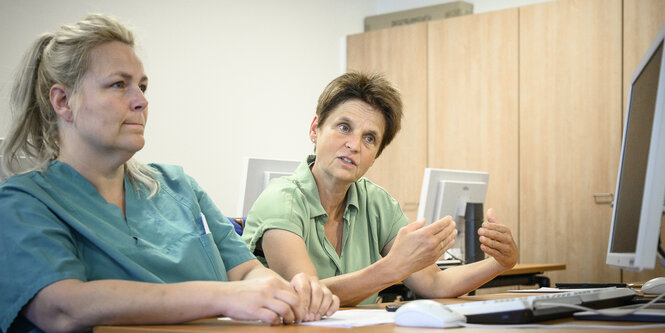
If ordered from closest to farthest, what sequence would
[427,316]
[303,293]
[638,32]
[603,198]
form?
[427,316]
[303,293]
[638,32]
[603,198]

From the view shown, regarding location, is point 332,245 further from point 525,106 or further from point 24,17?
point 525,106

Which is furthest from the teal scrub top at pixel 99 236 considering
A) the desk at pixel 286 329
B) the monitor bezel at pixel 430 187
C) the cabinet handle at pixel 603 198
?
the cabinet handle at pixel 603 198

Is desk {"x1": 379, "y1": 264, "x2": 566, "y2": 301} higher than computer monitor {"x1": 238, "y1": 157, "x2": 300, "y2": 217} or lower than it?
lower

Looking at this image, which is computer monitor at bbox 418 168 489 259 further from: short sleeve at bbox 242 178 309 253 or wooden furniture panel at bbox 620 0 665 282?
wooden furniture panel at bbox 620 0 665 282

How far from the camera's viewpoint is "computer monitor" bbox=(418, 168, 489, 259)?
3.07 meters

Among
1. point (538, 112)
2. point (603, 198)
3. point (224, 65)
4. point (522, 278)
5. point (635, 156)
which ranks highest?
point (224, 65)

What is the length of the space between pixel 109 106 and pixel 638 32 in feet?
12.0

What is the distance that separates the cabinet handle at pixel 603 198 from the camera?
4.23 metres

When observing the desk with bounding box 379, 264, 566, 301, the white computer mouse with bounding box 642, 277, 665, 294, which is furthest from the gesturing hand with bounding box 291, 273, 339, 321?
the desk with bounding box 379, 264, 566, 301

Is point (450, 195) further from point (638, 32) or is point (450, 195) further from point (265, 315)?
point (265, 315)

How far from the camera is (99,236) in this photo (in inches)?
50.3

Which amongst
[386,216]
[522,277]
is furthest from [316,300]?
[522,277]

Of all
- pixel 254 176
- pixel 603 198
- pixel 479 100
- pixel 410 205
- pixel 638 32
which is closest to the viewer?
pixel 254 176

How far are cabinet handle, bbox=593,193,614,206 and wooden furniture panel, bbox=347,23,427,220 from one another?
126 cm
